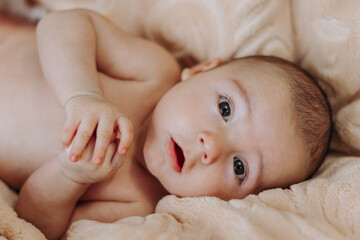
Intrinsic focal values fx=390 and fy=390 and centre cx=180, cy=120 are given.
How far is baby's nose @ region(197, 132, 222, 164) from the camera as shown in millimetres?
1085

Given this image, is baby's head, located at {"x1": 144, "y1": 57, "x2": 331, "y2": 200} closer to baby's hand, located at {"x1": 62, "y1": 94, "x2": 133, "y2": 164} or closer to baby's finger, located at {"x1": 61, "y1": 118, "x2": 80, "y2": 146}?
baby's hand, located at {"x1": 62, "y1": 94, "x2": 133, "y2": 164}

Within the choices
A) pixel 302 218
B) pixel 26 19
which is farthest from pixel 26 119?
pixel 302 218

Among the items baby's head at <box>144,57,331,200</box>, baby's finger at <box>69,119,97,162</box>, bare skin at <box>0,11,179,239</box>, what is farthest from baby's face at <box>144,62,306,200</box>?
baby's finger at <box>69,119,97,162</box>

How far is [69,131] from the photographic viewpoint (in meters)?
1.00

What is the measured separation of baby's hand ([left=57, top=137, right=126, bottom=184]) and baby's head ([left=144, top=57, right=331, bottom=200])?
17 cm

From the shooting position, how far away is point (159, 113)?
1.22 m

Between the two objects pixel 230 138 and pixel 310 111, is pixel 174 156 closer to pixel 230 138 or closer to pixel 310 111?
pixel 230 138

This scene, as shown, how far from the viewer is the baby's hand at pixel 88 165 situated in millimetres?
1021

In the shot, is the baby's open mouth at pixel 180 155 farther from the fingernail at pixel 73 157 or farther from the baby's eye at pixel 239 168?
the fingernail at pixel 73 157

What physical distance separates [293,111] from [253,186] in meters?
0.25

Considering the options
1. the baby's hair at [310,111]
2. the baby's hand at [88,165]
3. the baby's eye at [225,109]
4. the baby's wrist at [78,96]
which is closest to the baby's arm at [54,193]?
the baby's hand at [88,165]

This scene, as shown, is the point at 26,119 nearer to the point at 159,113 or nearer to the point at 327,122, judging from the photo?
the point at 159,113

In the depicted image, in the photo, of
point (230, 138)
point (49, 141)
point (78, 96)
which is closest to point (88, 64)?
point (78, 96)

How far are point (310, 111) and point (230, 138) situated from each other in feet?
0.85
